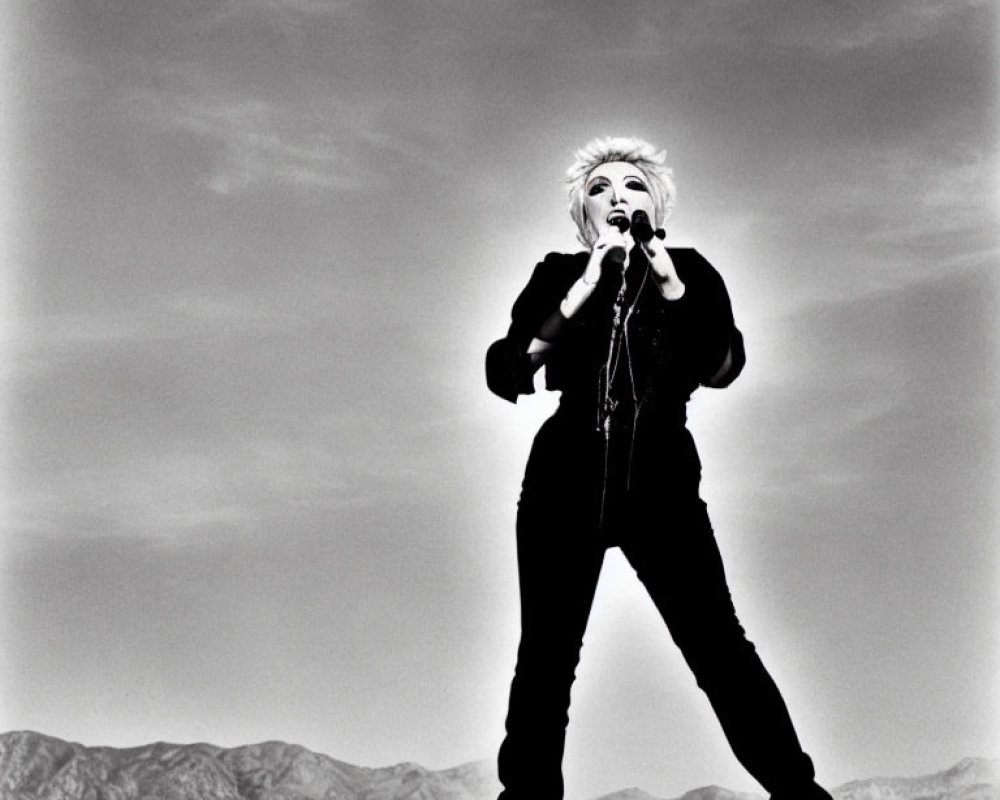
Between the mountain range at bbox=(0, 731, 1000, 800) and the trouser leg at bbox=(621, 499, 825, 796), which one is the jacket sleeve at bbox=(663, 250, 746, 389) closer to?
the trouser leg at bbox=(621, 499, 825, 796)

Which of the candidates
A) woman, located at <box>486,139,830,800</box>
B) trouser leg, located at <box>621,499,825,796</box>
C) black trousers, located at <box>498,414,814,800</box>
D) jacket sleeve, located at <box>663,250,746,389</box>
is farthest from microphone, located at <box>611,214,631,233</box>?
trouser leg, located at <box>621,499,825,796</box>

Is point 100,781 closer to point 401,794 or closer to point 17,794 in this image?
point 17,794

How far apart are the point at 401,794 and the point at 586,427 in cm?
294

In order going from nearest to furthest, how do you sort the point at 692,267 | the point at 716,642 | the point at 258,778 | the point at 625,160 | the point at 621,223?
the point at 716,642 → the point at 621,223 → the point at 692,267 → the point at 625,160 → the point at 258,778

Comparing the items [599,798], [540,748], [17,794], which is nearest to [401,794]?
[599,798]

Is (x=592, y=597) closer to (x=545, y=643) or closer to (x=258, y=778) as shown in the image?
(x=545, y=643)

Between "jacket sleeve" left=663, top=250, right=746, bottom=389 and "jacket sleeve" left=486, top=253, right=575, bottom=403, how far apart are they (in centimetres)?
36

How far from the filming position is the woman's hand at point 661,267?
404cm

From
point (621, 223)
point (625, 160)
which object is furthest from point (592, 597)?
point (625, 160)

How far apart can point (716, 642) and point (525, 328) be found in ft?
3.65

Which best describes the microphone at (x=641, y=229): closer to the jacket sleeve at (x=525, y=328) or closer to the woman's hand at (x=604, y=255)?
the woman's hand at (x=604, y=255)

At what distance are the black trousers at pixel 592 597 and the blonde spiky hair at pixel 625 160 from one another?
728 mm

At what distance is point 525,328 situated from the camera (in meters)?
4.21

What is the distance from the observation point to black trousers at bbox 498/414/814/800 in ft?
→ 12.3
